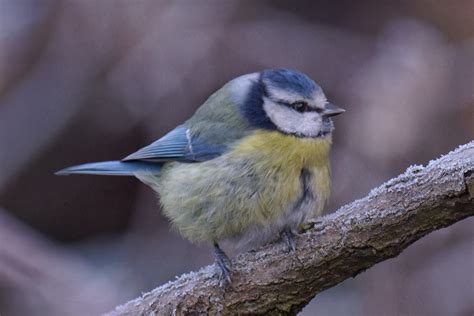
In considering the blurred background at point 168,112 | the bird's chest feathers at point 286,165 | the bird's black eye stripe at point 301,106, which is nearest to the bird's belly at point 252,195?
the bird's chest feathers at point 286,165

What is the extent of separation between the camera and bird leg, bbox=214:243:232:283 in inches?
89.6

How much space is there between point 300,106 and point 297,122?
2.3 inches

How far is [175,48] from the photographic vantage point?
4.51 m

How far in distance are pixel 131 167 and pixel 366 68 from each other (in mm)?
2099

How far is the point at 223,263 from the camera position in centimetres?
230

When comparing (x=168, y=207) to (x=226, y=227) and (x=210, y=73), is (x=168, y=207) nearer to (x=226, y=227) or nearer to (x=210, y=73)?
(x=226, y=227)

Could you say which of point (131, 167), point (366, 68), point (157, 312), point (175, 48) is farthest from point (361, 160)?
point (157, 312)

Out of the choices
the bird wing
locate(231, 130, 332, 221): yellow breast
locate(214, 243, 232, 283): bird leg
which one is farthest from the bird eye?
locate(214, 243, 232, 283): bird leg

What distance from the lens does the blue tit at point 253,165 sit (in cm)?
232

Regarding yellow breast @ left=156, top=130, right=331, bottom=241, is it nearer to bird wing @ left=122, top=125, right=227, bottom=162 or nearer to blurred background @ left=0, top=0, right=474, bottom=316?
bird wing @ left=122, top=125, right=227, bottom=162

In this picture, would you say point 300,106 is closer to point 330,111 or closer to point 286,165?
point 330,111

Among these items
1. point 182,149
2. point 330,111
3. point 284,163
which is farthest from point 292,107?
point 182,149

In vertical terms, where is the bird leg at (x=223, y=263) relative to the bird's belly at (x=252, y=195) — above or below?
below

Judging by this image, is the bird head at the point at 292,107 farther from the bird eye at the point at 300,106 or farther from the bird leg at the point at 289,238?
the bird leg at the point at 289,238
